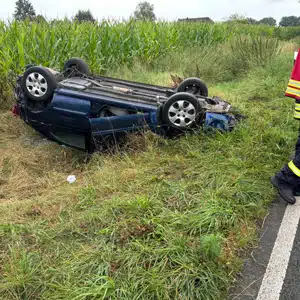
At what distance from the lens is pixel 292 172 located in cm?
337

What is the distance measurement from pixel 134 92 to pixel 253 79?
472cm

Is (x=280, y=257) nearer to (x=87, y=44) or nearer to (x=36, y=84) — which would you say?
(x=36, y=84)

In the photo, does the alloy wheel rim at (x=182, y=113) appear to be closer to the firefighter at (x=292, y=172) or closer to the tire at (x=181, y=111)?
the tire at (x=181, y=111)

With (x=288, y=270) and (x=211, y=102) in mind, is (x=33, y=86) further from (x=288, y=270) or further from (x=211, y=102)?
(x=288, y=270)

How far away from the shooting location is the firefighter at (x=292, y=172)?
3.23 meters

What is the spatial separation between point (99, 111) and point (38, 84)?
97 centimetres

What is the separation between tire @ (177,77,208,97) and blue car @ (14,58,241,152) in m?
0.34

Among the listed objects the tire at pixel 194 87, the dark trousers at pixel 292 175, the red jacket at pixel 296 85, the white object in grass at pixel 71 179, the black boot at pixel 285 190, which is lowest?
the white object in grass at pixel 71 179

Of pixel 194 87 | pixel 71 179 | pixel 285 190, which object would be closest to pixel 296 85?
pixel 285 190

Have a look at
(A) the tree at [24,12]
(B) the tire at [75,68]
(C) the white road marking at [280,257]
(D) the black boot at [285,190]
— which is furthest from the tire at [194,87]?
(A) the tree at [24,12]

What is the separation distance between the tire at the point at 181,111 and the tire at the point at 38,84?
1629 mm

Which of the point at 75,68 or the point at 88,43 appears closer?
the point at 75,68

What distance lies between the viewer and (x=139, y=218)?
2.87 metres

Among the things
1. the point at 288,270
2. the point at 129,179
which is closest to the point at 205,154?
the point at 129,179
